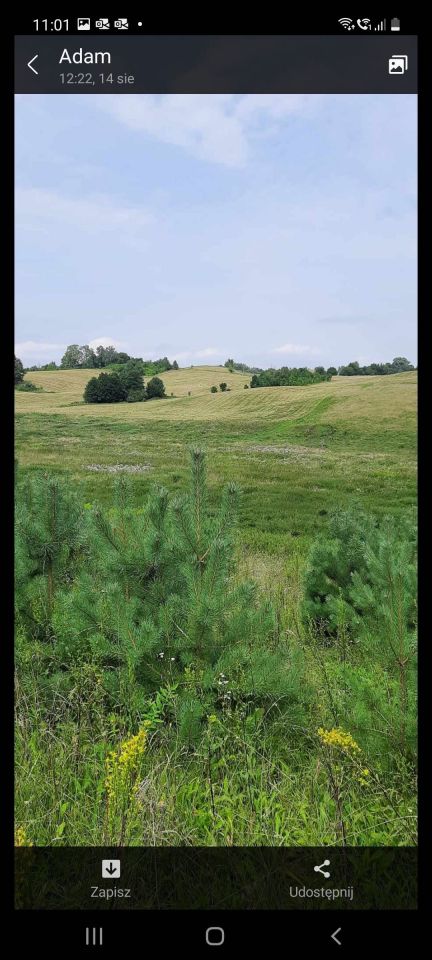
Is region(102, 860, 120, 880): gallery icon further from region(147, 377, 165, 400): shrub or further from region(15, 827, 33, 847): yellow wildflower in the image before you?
region(147, 377, 165, 400): shrub

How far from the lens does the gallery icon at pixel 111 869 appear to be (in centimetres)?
153

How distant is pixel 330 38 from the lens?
1705 millimetres

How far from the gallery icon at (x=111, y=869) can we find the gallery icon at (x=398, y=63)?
2.70 metres

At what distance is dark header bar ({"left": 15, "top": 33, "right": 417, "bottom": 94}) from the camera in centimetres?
171

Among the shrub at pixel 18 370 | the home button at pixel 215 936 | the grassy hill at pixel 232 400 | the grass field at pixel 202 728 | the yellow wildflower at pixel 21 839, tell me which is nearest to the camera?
the home button at pixel 215 936

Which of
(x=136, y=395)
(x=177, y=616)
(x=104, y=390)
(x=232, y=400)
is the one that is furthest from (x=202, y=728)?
(x=232, y=400)

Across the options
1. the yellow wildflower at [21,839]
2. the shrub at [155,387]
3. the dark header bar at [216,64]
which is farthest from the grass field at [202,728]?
the dark header bar at [216,64]

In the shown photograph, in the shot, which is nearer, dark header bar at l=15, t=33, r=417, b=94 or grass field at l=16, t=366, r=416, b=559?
dark header bar at l=15, t=33, r=417, b=94

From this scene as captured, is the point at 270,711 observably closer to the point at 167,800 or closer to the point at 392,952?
the point at 167,800

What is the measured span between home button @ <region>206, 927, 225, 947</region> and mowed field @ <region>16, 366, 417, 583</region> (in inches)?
57.4

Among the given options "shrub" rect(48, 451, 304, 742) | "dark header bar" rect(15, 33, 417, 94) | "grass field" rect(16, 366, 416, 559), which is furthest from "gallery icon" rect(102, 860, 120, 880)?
"dark header bar" rect(15, 33, 417, 94)

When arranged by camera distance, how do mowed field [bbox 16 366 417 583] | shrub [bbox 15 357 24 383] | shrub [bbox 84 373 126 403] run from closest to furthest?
shrub [bbox 15 357 24 383] < shrub [bbox 84 373 126 403] < mowed field [bbox 16 366 417 583]
